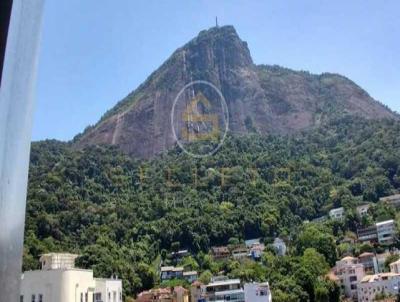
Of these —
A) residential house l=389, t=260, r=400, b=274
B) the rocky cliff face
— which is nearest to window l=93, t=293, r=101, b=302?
residential house l=389, t=260, r=400, b=274

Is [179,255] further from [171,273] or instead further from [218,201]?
[218,201]

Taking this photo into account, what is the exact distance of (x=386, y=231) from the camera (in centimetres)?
2628

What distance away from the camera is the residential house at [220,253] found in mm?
27172

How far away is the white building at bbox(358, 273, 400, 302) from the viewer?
19500 mm

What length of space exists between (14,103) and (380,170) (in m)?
35.9

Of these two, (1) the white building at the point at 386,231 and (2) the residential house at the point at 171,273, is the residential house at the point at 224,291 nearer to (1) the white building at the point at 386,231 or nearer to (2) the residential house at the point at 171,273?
(2) the residential house at the point at 171,273

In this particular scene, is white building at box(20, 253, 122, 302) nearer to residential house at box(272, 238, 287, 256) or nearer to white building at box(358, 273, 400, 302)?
white building at box(358, 273, 400, 302)

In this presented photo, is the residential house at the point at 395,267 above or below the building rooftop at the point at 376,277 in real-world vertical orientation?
above

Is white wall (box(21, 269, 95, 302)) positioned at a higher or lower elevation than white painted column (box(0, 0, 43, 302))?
higher

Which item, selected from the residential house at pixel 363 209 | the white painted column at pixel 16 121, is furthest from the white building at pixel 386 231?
the white painted column at pixel 16 121

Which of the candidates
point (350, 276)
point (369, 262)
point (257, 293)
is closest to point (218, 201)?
point (369, 262)

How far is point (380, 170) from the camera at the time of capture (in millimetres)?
34656

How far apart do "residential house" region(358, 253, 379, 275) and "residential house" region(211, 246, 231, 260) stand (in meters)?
6.33

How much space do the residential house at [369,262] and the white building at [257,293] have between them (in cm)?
639
